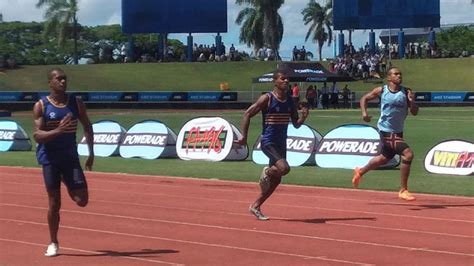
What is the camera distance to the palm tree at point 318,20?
407ft

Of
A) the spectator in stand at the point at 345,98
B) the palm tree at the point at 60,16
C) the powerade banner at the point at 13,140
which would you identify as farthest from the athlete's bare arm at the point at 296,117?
the palm tree at the point at 60,16

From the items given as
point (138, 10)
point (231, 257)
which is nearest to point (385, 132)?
point (231, 257)

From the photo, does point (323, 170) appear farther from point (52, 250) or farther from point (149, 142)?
point (52, 250)

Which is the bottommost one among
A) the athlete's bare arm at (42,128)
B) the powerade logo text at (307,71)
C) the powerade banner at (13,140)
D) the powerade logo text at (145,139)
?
the powerade banner at (13,140)

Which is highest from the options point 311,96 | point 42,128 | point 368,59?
point 42,128

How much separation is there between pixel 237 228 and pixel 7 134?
18744 mm

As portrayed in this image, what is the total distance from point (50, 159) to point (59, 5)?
8150 cm

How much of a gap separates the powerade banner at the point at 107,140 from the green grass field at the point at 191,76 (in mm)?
39384

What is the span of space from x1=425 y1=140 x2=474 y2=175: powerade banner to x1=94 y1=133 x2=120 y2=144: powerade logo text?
1024 cm

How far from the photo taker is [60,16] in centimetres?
9138

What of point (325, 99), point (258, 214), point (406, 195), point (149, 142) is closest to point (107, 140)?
point (149, 142)

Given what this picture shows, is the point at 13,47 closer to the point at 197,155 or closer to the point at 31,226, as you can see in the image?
the point at 197,155

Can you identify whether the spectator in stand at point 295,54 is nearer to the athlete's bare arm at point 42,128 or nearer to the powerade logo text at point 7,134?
the powerade logo text at point 7,134

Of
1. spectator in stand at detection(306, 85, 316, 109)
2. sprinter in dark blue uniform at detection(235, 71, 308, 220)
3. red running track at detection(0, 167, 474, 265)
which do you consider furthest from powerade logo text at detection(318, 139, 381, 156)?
spectator in stand at detection(306, 85, 316, 109)
